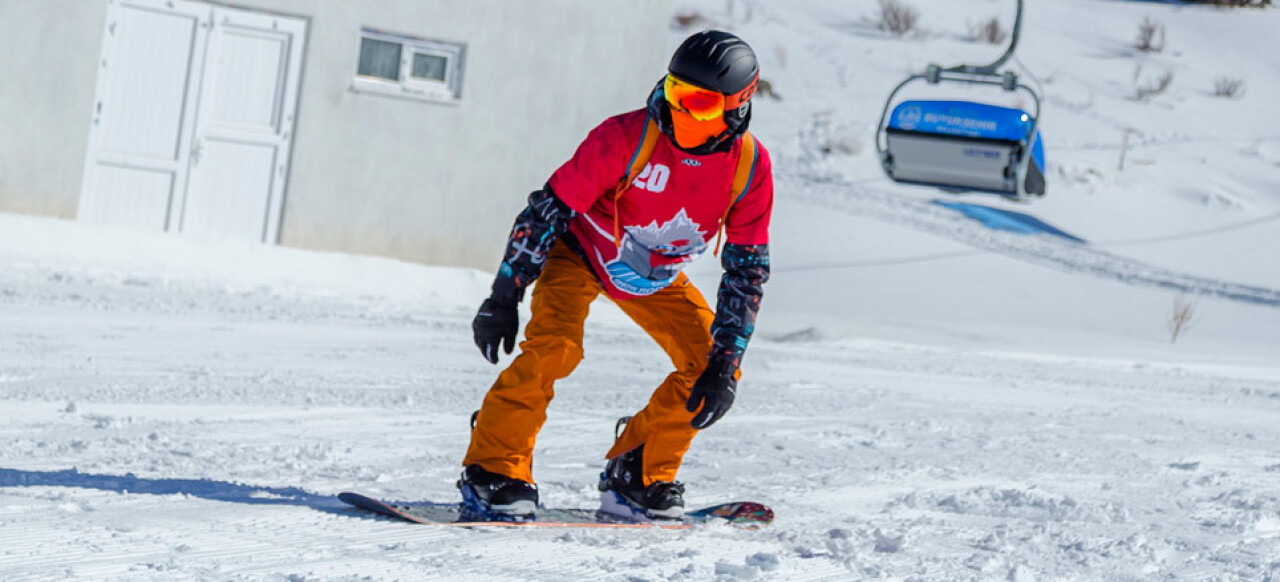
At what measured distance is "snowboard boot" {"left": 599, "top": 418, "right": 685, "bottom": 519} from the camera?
3.83m

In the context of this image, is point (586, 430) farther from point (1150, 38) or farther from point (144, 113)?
point (1150, 38)

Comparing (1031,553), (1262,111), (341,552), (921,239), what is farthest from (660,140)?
(1262,111)

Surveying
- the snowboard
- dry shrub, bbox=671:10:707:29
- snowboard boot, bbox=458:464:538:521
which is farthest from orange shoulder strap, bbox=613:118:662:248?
dry shrub, bbox=671:10:707:29

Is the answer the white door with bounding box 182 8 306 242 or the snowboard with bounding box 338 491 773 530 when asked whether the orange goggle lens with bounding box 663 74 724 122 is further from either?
the white door with bounding box 182 8 306 242

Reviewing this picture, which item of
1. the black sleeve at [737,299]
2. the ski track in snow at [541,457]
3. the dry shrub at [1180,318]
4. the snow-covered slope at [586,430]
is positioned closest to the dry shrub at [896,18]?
the dry shrub at [1180,318]

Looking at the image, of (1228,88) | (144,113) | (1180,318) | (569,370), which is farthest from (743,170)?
(1228,88)

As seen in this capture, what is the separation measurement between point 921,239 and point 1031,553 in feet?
53.4

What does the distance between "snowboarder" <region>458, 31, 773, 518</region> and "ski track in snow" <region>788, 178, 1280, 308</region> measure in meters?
16.9

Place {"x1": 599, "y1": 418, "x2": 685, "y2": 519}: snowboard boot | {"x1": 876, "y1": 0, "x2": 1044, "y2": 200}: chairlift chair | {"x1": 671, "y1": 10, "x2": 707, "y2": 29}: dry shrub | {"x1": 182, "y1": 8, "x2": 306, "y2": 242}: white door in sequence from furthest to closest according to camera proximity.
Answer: {"x1": 671, "y1": 10, "x2": 707, "y2": 29}: dry shrub < {"x1": 182, "y1": 8, "x2": 306, "y2": 242}: white door < {"x1": 876, "y1": 0, "x2": 1044, "y2": 200}: chairlift chair < {"x1": 599, "y1": 418, "x2": 685, "y2": 519}: snowboard boot

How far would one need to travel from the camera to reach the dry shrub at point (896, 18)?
34.7 meters

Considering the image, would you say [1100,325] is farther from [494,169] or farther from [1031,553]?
[1031,553]

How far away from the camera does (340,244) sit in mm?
11445

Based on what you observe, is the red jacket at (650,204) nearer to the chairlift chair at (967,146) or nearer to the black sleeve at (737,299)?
the black sleeve at (737,299)

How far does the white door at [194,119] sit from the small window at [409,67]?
1.88ft
